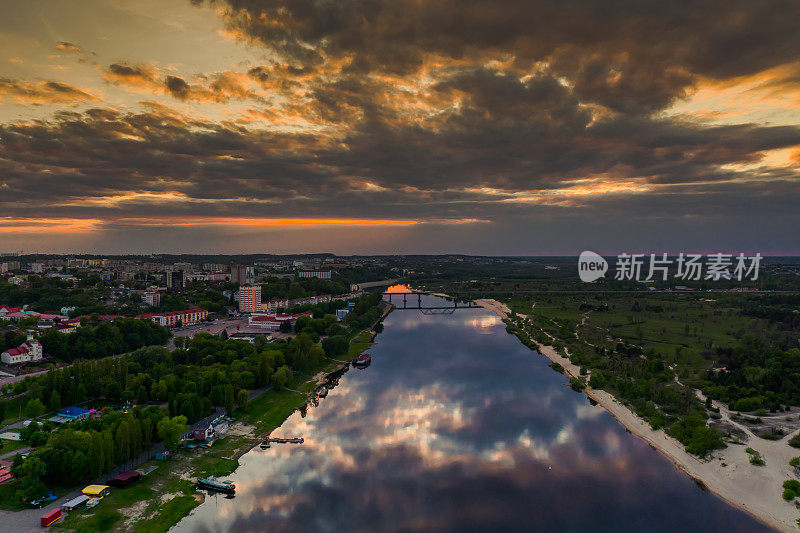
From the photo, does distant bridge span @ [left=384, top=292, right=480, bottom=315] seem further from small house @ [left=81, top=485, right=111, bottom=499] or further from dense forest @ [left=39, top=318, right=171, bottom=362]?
small house @ [left=81, top=485, right=111, bottom=499]

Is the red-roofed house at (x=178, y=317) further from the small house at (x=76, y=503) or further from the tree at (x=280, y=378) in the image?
the small house at (x=76, y=503)

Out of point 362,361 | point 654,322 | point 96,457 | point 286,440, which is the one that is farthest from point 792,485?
point 654,322

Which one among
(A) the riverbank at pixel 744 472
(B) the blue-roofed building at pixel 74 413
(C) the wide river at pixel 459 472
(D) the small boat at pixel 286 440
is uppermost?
(B) the blue-roofed building at pixel 74 413

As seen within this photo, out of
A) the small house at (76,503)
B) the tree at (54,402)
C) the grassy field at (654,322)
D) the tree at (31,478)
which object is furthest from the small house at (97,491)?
the grassy field at (654,322)

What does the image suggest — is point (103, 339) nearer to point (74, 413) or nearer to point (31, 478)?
point (74, 413)

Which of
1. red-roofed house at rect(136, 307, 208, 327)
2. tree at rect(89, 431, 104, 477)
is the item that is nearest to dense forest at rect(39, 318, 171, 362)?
red-roofed house at rect(136, 307, 208, 327)

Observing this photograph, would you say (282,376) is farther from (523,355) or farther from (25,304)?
(25,304)
